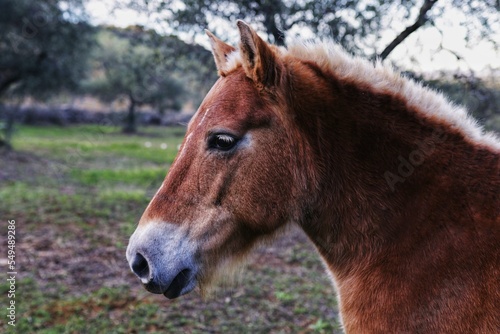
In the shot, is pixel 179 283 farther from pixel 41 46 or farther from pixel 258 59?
pixel 41 46

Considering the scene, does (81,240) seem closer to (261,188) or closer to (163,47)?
(163,47)

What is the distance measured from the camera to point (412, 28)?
4.20 m

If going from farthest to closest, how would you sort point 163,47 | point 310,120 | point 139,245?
point 163,47, point 310,120, point 139,245

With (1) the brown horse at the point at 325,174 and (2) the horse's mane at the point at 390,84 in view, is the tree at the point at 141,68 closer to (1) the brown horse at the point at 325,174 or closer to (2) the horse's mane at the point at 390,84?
(2) the horse's mane at the point at 390,84

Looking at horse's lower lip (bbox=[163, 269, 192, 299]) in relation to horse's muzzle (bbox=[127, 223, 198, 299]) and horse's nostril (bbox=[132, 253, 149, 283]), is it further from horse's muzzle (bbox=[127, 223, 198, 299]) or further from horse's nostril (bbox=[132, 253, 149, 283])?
horse's nostril (bbox=[132, 253, 149, 283])

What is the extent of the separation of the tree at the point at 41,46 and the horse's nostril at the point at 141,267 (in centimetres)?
1510

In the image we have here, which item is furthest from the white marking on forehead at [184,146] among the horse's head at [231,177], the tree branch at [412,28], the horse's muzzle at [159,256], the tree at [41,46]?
the tree at [41,46]

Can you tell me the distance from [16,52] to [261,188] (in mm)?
18303

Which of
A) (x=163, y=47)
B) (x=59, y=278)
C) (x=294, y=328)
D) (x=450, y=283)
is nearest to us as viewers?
(x=450, y=283)

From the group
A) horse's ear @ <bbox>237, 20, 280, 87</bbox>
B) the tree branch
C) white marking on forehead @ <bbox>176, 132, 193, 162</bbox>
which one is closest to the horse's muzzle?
white marking on forehead @ <bbox>176, 132, 193, 162</bbox>

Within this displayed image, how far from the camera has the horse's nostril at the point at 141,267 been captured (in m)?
2.07

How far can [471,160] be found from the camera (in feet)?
6.84

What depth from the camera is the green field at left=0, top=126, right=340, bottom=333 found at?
4434 millimetres

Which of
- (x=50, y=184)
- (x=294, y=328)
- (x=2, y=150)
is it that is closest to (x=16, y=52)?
(x=2, y=150)
